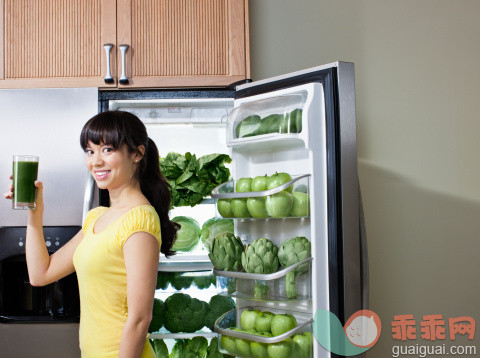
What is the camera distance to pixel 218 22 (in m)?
2.37

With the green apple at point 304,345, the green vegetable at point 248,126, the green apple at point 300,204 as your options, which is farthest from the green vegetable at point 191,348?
the green vegetable at point 248,126

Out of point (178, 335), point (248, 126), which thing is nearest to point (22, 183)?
point (248, 126)

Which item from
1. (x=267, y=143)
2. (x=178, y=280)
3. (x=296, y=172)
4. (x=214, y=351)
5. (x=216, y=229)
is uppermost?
(x=267, y=143)

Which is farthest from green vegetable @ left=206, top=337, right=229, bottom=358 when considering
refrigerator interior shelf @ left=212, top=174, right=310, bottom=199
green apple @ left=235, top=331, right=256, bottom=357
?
refrigerator interior shelf @ left=212, top=174, right=310, bottom=199

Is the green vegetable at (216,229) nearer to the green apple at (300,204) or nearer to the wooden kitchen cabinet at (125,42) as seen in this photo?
the green apple at (300,204)

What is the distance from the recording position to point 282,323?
184 centimetres

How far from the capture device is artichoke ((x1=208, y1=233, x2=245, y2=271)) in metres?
1.97

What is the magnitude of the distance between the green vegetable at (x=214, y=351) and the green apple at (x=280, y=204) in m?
0.67

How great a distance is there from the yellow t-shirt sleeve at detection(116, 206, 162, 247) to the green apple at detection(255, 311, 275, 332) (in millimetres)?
575

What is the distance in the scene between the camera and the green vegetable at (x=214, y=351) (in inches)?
86.0

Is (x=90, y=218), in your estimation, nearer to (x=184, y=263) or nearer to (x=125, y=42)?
(x=184, y=263)

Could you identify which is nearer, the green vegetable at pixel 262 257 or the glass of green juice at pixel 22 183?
the glass of green juice at pixel 22 183

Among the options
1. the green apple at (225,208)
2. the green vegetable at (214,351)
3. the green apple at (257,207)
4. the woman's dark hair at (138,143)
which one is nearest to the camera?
the woman's dark hair at (138,143)

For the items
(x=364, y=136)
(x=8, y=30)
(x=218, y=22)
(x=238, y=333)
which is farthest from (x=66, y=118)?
(x=364, y=136)
